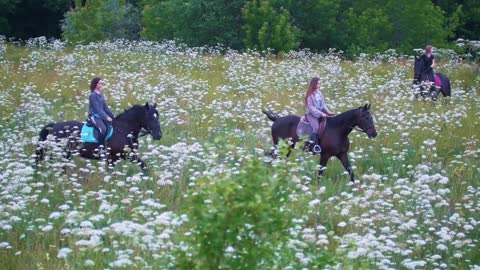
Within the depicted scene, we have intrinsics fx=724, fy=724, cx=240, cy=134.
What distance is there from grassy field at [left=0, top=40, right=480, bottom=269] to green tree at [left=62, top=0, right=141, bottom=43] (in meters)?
6.32

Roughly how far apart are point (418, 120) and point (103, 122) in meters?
6.85

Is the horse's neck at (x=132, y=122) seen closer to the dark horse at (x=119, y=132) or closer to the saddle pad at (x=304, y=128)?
the dark horse at (x=119, y=132)

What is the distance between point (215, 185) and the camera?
440 centimetres

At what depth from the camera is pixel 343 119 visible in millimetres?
12336

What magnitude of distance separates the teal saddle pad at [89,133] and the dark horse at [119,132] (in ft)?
0.21

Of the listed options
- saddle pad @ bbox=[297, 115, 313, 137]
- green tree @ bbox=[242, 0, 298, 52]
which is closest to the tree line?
green tree @ bbox=[242, 0, 298, 52]

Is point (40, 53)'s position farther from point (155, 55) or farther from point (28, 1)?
point (28, 1)

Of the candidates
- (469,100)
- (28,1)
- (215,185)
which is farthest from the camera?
(28,1)

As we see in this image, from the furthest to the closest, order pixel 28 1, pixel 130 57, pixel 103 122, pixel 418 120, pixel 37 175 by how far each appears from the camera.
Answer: pixel 28 1 → pixel 130 57 → pixel 418 120 → pixel 103 122 → pixel 37 175

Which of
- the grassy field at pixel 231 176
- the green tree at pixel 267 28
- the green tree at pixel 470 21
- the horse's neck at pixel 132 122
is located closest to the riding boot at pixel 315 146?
the grassy field at pixel 231 176

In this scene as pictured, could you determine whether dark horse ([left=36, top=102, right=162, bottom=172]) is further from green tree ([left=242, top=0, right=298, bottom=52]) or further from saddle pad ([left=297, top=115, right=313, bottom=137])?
green tree ([left=242, top=0, right=298, bottom=52])

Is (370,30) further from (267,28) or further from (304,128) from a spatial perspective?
(304,128)

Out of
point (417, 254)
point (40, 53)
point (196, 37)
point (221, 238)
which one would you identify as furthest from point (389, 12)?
point (221, 238)

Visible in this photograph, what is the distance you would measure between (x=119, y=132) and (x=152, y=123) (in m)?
0.59
